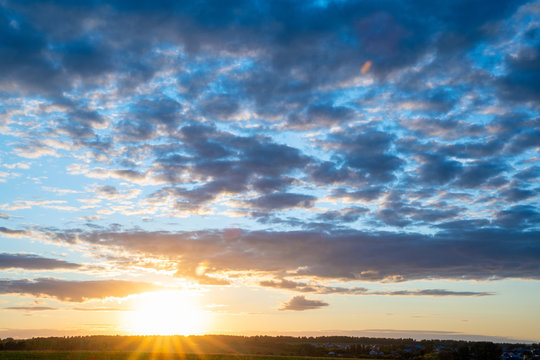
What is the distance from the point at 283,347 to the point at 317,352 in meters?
21.4

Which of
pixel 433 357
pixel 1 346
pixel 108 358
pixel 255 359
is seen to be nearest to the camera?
pixel 108 358

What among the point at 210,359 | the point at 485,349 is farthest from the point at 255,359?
the point at 485,349

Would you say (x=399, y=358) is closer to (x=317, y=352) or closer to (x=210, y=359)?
(x=317, y=352)

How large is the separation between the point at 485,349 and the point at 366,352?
Answer: 4835 centimetres

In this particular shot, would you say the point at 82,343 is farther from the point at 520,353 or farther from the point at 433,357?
the point at 520,353

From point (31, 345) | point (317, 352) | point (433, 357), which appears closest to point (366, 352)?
point (317, 352)

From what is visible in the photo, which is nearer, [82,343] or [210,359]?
[210,359]

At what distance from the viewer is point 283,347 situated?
174 metres

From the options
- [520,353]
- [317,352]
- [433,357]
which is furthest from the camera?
[520,353]

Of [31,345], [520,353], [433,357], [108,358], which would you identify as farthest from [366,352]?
[108,358]

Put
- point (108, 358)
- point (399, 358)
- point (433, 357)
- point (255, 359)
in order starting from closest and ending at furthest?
point (108, 358) < point (255, 359) < point (433, 357) < point (399, 358)

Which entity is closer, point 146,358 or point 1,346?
point 146,358

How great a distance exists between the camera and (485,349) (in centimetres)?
11662

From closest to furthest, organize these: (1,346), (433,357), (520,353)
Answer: (1,346) < (433,357) < (520,353)
